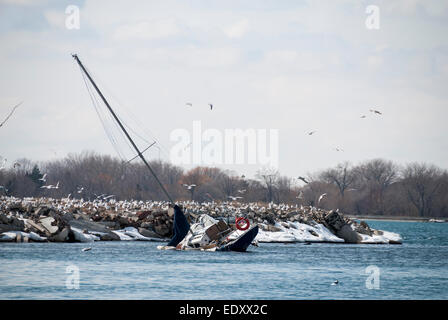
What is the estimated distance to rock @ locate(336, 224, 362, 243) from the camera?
258 feet

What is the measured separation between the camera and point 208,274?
1638 inches

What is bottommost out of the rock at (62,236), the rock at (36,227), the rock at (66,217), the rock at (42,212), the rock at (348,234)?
the rock at (348,234)

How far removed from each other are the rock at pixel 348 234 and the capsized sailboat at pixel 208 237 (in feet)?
71.2

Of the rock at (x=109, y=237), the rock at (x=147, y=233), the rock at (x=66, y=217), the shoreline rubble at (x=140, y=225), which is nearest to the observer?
the shoreline rubble at (x=140, y=225)

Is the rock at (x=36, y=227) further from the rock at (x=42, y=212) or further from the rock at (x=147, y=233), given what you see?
the rock at (x=147, y=233)

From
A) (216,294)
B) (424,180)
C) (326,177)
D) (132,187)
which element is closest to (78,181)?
(132,187)

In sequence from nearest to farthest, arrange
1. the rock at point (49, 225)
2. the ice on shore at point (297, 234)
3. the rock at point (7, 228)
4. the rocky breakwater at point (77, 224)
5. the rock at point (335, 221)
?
the rock at point (7, 228), the rocky breakwater at point (77, 224), the rock at point (49, 225), the ice on shore at point (297, 234), the rock at point (335, 221)

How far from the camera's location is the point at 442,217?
16588 centimetres

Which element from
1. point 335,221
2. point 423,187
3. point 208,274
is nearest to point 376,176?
point 423,187

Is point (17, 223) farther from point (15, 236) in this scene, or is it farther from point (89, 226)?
point (89, 226)

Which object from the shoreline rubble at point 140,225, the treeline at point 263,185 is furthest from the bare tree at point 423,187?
the shoreline rubble at point 140,225

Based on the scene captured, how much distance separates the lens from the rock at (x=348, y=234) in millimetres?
78688
